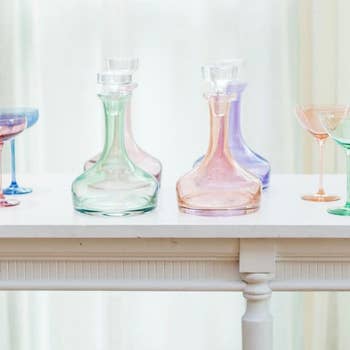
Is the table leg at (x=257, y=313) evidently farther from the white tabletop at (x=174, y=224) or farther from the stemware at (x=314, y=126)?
the stemware at (x=314, y=126)

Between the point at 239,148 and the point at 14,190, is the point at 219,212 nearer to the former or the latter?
the point at 239,148

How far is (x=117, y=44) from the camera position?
234 centimetres

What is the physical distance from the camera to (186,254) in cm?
125

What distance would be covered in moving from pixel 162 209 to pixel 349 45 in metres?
1.15

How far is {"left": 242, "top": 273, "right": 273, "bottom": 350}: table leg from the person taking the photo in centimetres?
125

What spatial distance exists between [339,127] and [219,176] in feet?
0.67

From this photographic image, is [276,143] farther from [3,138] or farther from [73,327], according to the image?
[3,138]

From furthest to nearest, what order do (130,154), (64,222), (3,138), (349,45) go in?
1. (349,45)
2. (130,154)
3. (3,138)
4. (64,222)

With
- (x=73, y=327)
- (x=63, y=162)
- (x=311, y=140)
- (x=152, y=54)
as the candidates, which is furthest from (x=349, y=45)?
(x=73, y=327)

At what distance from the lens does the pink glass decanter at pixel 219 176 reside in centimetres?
131

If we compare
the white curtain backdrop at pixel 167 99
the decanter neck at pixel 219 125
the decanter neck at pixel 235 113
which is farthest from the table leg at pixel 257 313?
the white curtain backdrop at pixel 167 99

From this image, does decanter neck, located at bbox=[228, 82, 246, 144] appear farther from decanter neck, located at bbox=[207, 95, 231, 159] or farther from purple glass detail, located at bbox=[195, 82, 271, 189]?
decanter neck, located at bbox=[207, 95, 231, 159]

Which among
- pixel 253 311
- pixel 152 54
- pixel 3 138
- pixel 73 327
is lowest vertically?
pixel 73 327

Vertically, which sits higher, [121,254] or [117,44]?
[117,44]
